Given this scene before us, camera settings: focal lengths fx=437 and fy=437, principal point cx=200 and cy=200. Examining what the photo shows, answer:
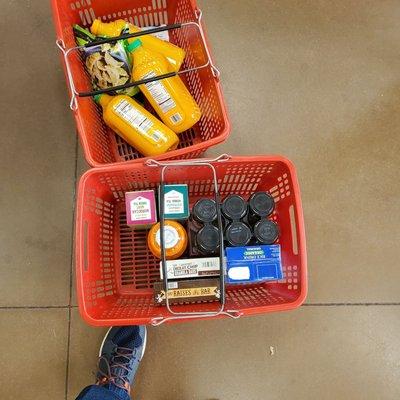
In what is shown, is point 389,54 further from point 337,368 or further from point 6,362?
point 6,362

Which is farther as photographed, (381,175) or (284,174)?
(381,175)

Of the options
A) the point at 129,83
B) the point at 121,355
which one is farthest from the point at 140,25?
the point at 121,355

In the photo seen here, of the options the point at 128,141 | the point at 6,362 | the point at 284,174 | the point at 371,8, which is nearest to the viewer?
the point at 284,174

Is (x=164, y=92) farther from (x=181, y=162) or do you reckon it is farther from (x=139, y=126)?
(x=181, y=162)

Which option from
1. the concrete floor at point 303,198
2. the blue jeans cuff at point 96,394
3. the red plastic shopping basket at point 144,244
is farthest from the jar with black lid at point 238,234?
the blue jeans cuff at point 96,394

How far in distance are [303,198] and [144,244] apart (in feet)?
2.09

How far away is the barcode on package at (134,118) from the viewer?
124cm

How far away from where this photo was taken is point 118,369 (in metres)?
1.43

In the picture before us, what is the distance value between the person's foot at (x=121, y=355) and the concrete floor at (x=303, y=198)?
0.16 feet

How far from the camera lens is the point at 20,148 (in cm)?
158

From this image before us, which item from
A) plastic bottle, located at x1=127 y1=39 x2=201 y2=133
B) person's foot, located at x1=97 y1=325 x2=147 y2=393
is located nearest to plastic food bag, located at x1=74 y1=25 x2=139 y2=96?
plastic bottle, located at x1=127 y1=39 x2=201 y2=133

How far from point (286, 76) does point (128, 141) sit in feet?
2.36

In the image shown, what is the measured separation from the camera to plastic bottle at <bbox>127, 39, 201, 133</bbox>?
1.25m

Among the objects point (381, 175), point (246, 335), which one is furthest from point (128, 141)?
point (381, 175)
